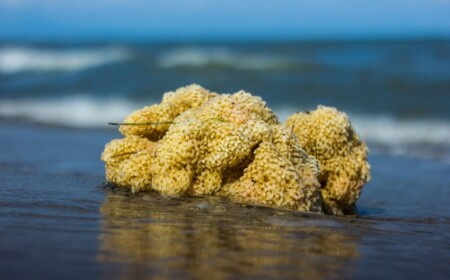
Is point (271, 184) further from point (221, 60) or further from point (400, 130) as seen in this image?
point (221, 60)

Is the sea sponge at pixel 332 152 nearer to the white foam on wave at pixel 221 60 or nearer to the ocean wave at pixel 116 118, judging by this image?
the ocean wave at pixel 116 118

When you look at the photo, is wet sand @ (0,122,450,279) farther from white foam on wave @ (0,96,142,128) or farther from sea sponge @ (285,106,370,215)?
white foam on wave @ (0,96,142,128)

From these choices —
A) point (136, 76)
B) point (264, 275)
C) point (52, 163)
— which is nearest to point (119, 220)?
point (264, 275)

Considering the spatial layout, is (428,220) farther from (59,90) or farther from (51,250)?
(59,90)

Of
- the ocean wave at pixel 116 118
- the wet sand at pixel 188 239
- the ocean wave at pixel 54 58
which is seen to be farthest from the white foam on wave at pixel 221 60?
the wet sand at pixel 188 239

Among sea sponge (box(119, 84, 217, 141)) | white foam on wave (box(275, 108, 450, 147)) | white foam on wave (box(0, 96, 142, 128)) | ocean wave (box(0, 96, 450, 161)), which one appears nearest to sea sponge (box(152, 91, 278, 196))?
sea sponge (box(119, 84, 217, 141))

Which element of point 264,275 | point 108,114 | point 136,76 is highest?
point 136,76

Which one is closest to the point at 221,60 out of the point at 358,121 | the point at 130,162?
the point at 358,121
